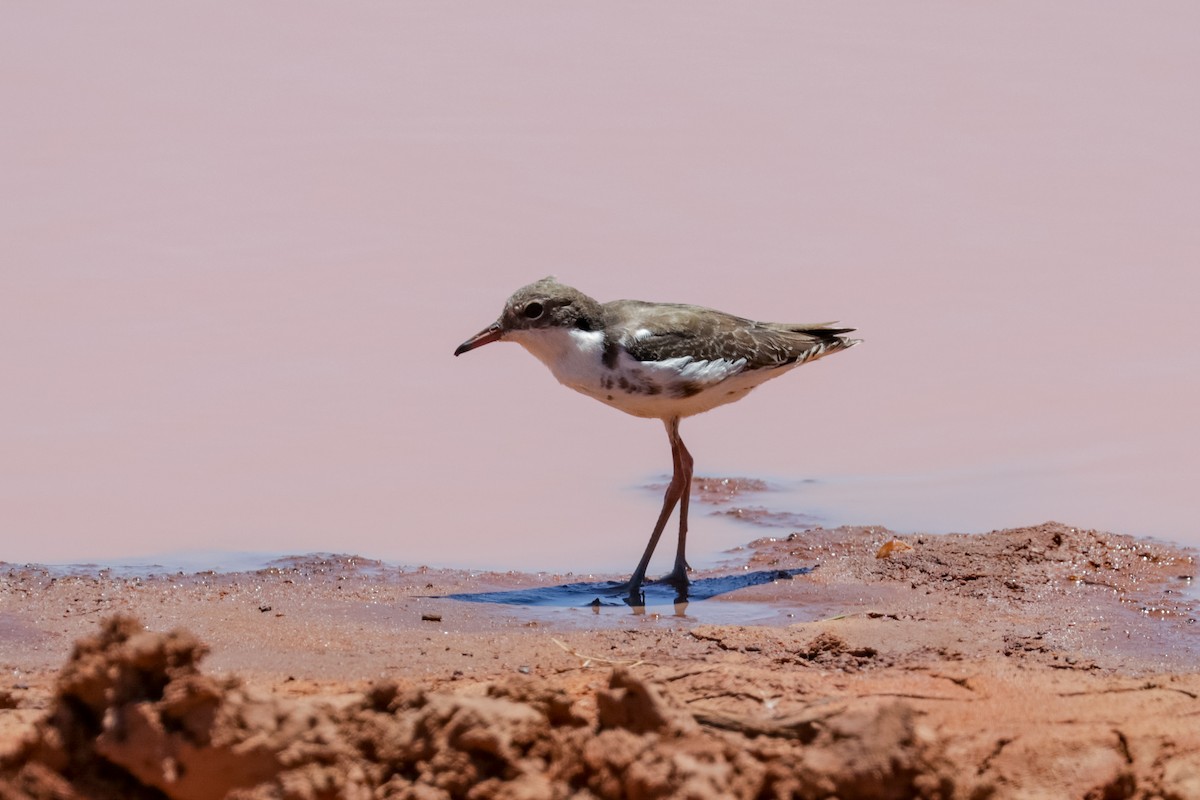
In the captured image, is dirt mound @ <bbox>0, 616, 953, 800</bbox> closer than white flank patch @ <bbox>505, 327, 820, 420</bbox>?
Yes

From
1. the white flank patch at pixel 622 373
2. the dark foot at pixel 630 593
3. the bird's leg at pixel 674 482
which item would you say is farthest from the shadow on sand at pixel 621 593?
the white flank patch at pixel 622 373

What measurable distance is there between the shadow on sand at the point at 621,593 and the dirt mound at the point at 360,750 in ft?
14.1

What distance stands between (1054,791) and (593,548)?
6.09 m

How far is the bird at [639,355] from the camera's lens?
943 centimetres

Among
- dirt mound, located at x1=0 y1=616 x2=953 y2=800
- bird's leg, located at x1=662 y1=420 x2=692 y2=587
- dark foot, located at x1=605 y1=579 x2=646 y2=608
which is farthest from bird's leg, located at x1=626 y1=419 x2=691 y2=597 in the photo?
dirt mound, located at x1=0 y1=616 x2=953 y2=800

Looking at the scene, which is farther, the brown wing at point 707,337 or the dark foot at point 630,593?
the brown wing at point 707,337

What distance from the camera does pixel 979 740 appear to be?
5145mm

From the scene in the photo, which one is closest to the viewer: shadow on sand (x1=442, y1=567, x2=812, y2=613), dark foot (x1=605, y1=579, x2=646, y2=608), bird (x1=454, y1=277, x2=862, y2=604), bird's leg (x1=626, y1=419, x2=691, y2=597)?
shadow on sand (x1=442, y1=567, x2=812, y2=613)

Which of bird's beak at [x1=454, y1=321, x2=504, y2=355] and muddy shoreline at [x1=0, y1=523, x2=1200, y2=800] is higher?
bird's beak at [x1=454, y1=321, x2=504, y2=355]

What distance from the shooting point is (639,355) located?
9422 millimetres

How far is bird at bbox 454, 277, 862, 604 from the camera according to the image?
943 centimetres

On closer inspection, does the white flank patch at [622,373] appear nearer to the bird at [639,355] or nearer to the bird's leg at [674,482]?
the bird at [639,355]

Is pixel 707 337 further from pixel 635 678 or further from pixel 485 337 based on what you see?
pixel 635 678

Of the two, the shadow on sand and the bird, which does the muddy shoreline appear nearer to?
the shadow on sand
